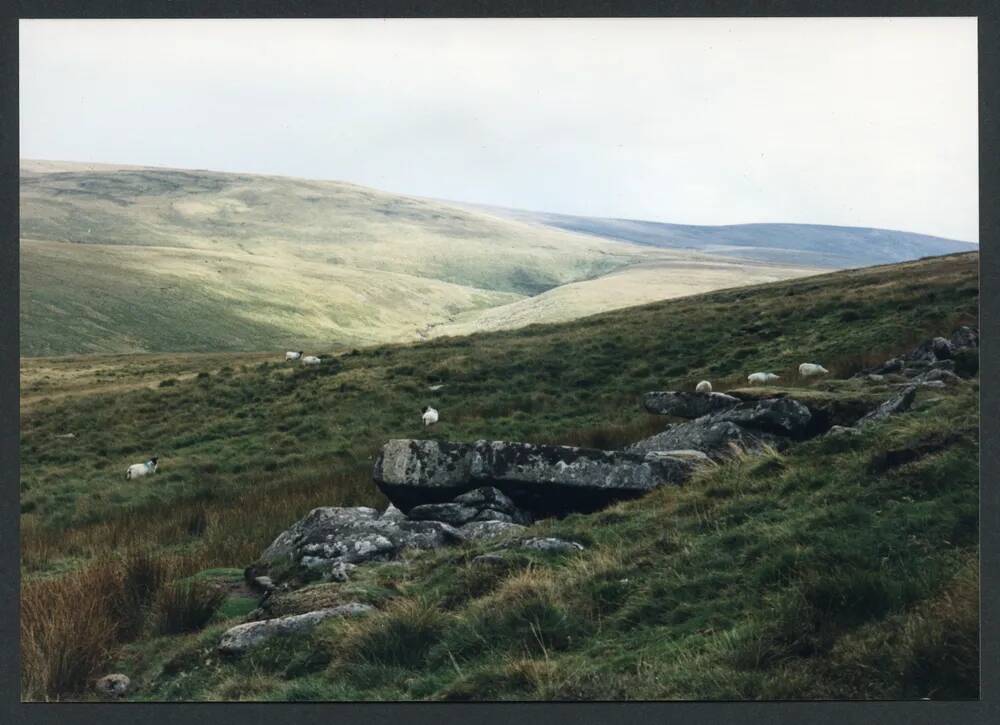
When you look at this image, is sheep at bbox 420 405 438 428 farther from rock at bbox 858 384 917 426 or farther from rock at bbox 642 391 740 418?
rock at bbox 858 384 917 426

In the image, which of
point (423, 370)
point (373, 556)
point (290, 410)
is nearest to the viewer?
point (373, 556)

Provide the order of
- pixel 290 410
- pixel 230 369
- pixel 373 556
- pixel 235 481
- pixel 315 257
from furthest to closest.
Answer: pixel 315 257
pixel 230 369
pixel 290 410
pixel 235 481
pixel 373 556

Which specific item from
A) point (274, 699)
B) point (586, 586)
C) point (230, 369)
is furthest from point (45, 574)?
point (230, 369)

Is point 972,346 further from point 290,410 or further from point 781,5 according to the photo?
point 290,410

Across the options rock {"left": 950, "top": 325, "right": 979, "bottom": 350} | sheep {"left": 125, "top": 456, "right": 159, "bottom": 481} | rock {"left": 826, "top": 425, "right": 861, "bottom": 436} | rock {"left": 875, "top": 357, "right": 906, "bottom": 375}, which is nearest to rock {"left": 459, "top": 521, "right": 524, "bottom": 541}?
rock {"left": 826, "top": 425, "right": 861, "bottom": 436}

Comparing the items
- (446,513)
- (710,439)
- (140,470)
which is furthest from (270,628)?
(140,470)

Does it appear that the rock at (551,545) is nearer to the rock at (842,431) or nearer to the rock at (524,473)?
the rock at (524,473)

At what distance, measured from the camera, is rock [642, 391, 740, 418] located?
42.7 ft

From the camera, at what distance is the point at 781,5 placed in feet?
29.2

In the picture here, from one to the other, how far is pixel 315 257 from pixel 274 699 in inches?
6324

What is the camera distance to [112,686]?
820 cm

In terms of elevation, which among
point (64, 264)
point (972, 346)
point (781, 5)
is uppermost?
point (781, 5)

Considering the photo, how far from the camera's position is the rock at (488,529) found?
10227mm

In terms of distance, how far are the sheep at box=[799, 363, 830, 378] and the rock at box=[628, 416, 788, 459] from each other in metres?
6.68
